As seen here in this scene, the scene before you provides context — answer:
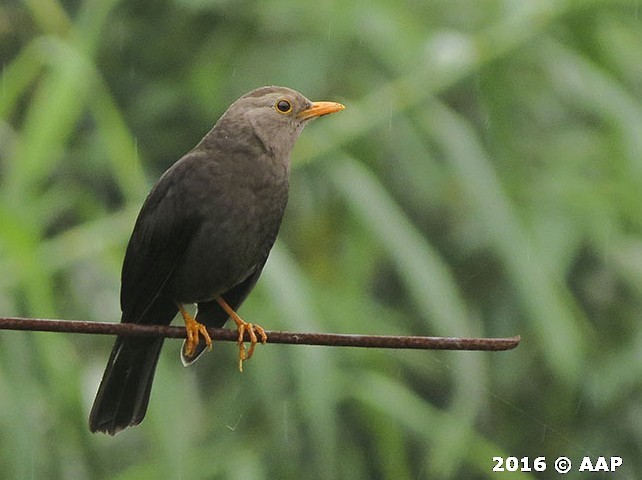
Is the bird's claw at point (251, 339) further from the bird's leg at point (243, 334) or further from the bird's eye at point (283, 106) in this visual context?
the bird's eye at point (283, 106)

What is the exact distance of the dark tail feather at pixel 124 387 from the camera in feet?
13.9

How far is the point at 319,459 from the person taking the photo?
5.83 metres


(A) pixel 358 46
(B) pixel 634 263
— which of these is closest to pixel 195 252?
(A) pixel 358 46

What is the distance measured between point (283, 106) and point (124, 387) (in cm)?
98

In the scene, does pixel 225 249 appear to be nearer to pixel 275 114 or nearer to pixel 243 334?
pixel 243 334

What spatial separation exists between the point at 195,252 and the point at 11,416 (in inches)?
→ 51.3

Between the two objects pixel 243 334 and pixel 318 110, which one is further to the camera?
pixel 318 110

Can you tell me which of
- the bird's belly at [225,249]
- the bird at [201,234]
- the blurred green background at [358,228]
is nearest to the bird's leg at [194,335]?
the bird at [201,234]

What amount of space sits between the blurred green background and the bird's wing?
702 mm

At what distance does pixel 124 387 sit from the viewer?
4.27 metres

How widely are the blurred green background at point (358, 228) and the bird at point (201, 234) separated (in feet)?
2.37

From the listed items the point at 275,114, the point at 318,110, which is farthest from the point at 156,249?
the point at 318,110

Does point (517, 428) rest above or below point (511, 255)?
below

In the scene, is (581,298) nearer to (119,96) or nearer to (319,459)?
(319,459)
